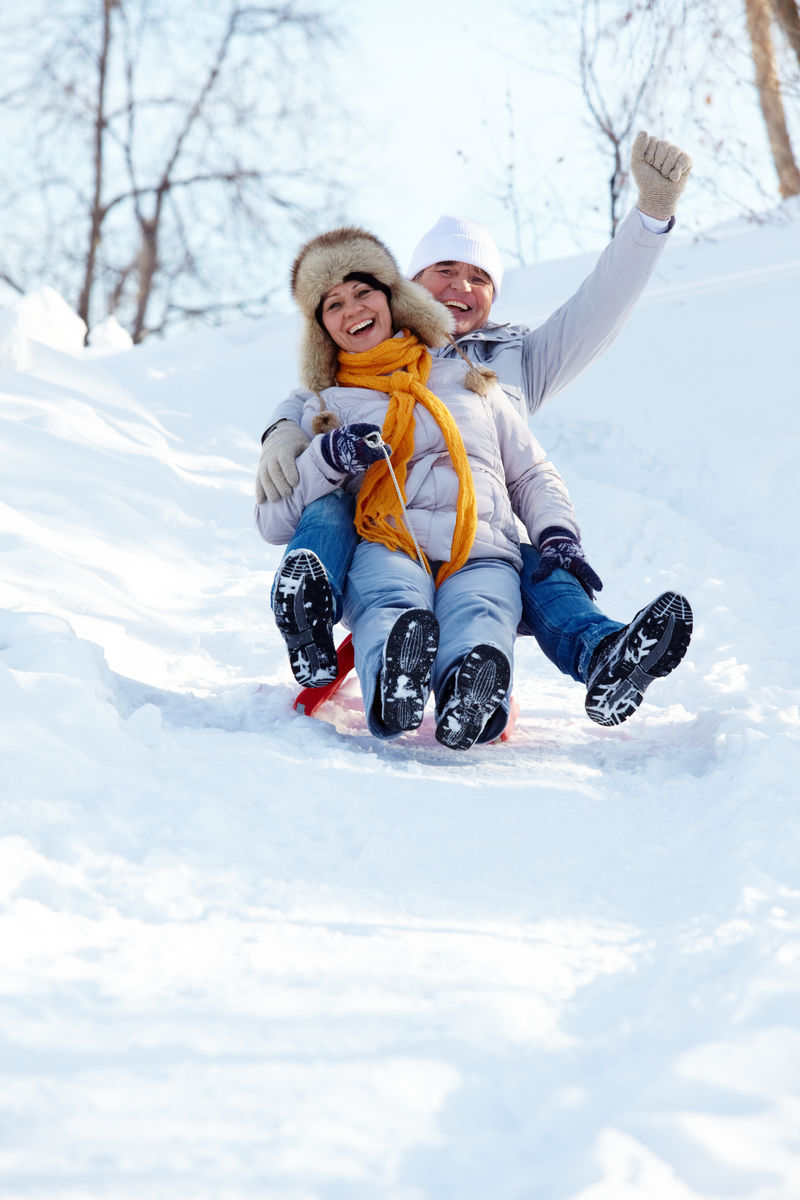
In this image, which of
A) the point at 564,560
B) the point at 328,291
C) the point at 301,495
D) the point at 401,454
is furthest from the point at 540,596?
the point at 328,291

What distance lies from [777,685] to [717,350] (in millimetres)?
2599

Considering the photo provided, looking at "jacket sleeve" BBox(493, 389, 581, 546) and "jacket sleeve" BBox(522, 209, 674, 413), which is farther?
"jacket sleeve" BBox(522, 209, 674, 413)

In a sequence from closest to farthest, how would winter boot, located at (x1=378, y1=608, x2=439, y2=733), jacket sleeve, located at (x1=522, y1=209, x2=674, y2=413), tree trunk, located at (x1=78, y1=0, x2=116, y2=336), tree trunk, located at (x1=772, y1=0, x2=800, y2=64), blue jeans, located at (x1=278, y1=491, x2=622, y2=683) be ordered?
winter boot, located at (x1=378, y1=608, x2=439, y2=733) < blue jeans, located at (x1=278, y1=491, x2=622, y2=683) < jacket sleeve, located at (x1=522, y1=209, x2=674, y2=413) < tree trunk, located at (x1=772, y1=0, x2=800, y2=64) < tree trunk, located at (x1=78, y1=0, x2=116, y2=336)

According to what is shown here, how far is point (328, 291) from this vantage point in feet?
8.54

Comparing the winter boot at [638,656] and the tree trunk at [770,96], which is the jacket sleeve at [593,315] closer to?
the winter boot at [638,656]

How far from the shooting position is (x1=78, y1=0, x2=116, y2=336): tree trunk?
40.5ft

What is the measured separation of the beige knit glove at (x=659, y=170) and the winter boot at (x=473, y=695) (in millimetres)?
1224

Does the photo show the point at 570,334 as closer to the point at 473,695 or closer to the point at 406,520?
the point at 406,520

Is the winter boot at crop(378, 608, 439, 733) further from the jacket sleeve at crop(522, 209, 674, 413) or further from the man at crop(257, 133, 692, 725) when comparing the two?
the jacket sleeve at crop(522, 209, 674, 413)

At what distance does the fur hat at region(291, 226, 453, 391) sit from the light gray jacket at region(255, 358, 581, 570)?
6 cm

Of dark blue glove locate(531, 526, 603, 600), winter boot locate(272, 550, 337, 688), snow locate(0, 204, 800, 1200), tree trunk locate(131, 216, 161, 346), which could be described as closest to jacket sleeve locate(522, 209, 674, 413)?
dark blue glove locate(531, 526, 603, 600)

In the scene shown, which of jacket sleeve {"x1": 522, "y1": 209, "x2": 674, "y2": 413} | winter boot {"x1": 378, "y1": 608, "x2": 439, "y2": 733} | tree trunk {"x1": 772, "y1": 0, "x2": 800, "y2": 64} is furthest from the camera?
tree trunk {"x1": 772, "y1": 0, "x2": 800, "y2": 64}

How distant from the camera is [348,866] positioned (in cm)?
153

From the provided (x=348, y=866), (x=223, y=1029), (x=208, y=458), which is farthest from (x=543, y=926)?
(x=208, y=458)
